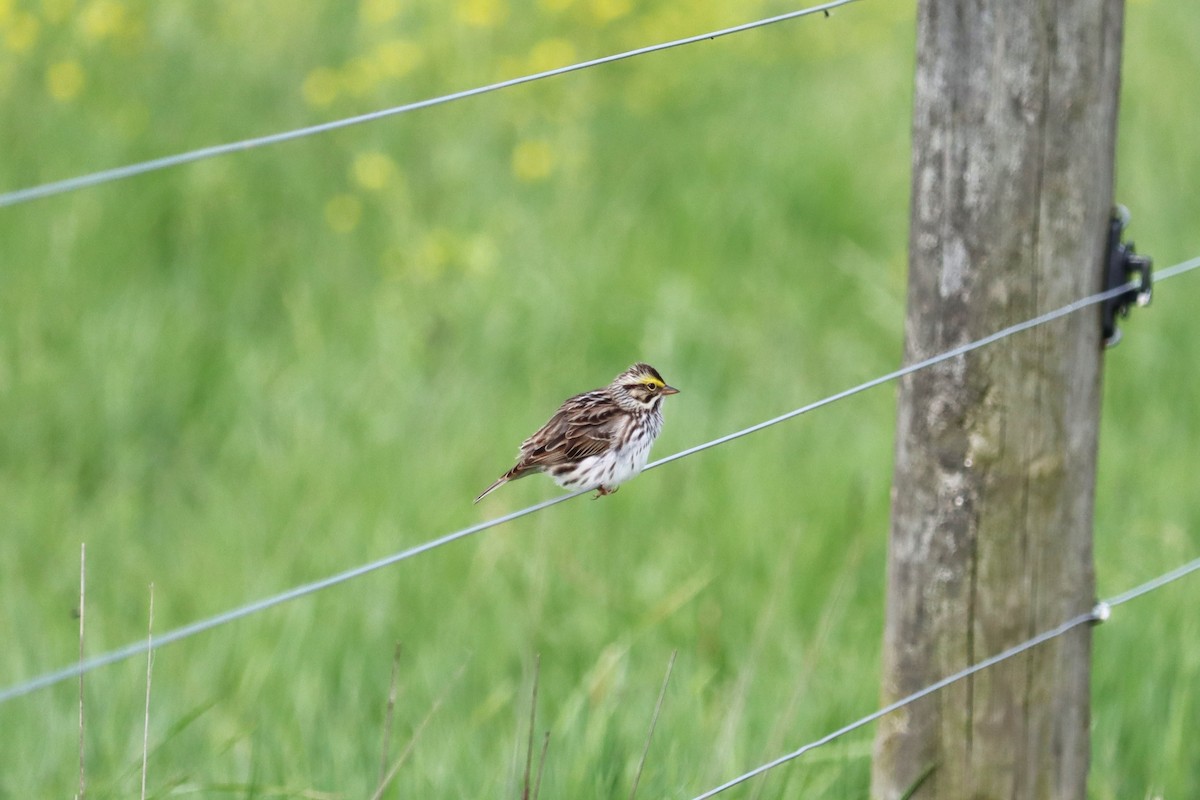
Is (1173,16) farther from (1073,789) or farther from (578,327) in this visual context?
(1073,789)

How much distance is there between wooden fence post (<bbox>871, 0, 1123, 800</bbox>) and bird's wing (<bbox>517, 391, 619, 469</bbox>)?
642 millimetres

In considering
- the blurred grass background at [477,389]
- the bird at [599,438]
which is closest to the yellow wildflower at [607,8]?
the blurred grass background at [477,389]

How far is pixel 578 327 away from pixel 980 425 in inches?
147

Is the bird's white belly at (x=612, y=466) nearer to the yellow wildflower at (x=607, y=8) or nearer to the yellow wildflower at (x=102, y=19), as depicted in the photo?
the yellow wildflower at (x=102, y=19)

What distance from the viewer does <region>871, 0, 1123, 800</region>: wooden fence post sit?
2914mm

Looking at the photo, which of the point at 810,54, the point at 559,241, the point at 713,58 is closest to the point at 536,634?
the point at 559,241

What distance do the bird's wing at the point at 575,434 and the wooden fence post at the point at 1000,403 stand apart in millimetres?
642

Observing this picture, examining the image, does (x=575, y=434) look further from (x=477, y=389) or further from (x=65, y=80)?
(x=65, y=80)

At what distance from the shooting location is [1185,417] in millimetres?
6273

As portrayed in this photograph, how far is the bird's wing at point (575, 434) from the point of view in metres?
2.91

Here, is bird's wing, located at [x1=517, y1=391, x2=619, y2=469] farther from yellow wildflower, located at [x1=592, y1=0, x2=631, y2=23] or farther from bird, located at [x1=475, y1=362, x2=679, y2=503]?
yellow wildflower, located at [x1=592, y1=0, x2=631, y2=23]

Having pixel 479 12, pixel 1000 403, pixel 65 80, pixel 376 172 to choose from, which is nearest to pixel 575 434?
pixel 1000 403

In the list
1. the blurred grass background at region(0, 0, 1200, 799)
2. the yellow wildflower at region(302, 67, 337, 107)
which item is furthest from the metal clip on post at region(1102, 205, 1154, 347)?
the yellow wildflower at region(302, 67, 337, 107)

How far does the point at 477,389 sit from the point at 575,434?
135 inches
